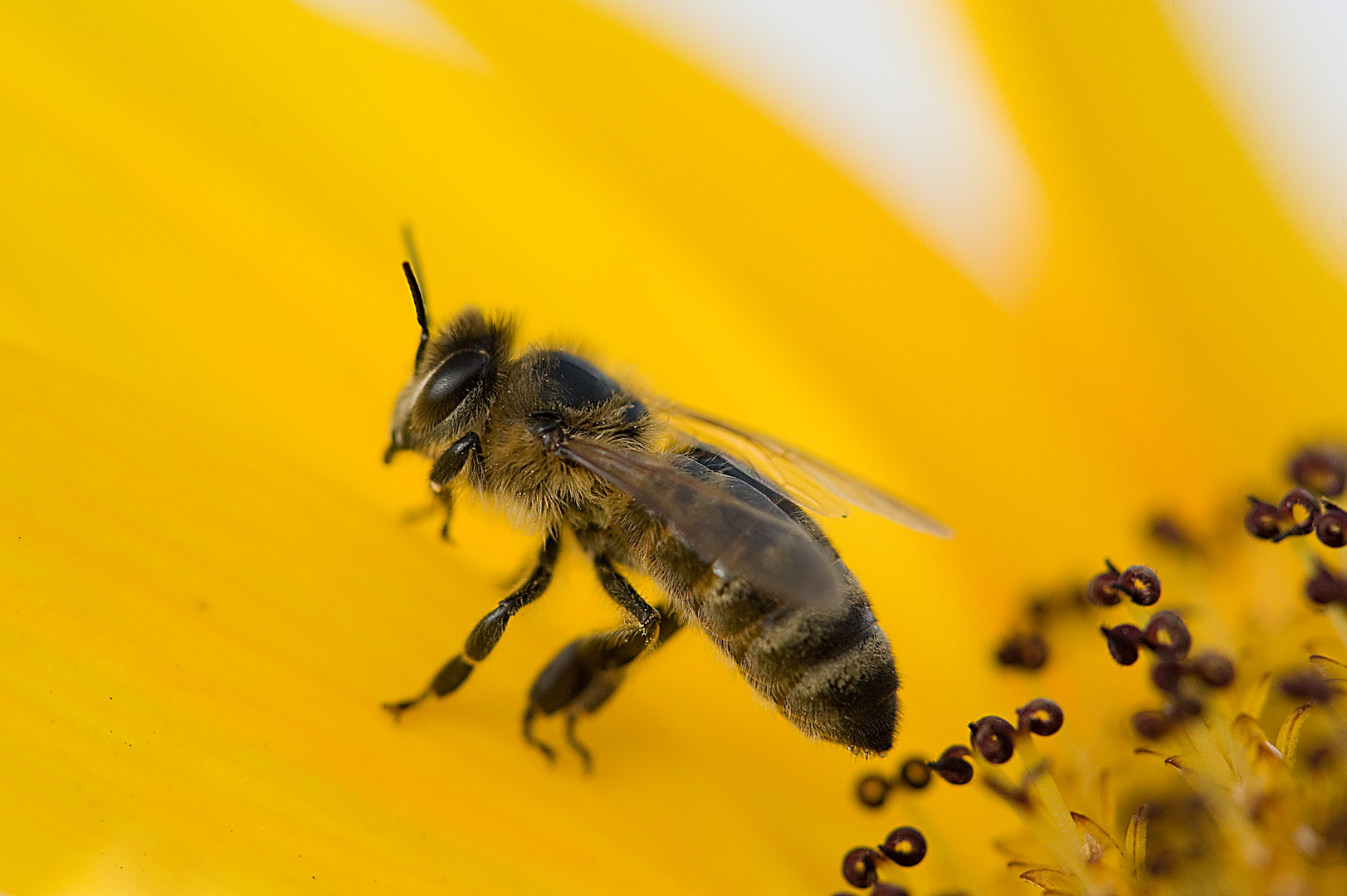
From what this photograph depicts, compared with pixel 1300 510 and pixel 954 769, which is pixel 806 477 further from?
pixel 1300 510

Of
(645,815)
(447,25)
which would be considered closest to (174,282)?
(447,25)

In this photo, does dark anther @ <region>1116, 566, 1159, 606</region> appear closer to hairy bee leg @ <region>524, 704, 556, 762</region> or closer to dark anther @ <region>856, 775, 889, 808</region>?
dark anther @ <region>856, 775, 889, 808</region>

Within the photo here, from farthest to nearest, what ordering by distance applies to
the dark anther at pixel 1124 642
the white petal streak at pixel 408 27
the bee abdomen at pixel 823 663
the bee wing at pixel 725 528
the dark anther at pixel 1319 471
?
the white petal streak at pixel 408 27, the dark anther at pixel 1319 471, the dark anther at pixel 1124 642, the bee abdomen at pixel 823 663, the bee wing at pixel 725 528

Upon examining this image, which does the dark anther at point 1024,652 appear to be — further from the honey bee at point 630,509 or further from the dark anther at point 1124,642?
the honey bee at point 630,509

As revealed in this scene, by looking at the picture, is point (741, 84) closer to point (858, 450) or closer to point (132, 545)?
point (858, 450)

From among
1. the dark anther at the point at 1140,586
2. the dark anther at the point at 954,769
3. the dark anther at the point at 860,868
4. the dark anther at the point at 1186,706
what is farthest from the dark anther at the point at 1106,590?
the dark anther at the point at 860,868
